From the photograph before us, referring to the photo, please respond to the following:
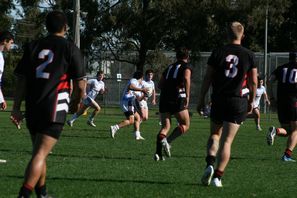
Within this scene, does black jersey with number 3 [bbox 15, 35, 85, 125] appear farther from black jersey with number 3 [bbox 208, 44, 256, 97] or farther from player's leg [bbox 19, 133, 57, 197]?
black jersey with number 3 [bbox 208, 44, 256, 97]

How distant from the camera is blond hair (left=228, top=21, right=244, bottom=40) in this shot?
973 cm

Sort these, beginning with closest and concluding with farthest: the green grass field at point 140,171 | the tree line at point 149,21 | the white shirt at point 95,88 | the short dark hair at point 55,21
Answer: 1. the short dark hair at point 55,21
2. the green grass field at point 140,171
3. the white shirt at point 95,88
4. the tree line at point 149,21

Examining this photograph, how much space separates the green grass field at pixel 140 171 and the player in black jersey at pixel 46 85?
147 centimetres

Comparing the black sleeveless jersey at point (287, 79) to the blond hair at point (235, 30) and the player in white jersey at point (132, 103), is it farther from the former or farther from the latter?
the player in white jersey at point (132, 103)

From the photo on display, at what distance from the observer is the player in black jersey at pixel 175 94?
13.2 meters

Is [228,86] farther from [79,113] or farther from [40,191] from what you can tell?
[79,113]

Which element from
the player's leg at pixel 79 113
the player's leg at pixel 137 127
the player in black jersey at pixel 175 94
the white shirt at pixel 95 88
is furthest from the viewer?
the white shirt at pixel 95 88

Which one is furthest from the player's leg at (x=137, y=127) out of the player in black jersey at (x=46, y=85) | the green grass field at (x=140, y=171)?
the player in black jersey at (x=46, y=85)

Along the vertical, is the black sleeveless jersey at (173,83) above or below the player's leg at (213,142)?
above

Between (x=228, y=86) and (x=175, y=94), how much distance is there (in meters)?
3.70

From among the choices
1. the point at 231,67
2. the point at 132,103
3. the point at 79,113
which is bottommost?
the point at 79,113

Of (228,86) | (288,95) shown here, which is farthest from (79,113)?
(228,86)

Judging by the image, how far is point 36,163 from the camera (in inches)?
292

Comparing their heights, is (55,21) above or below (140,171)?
above
